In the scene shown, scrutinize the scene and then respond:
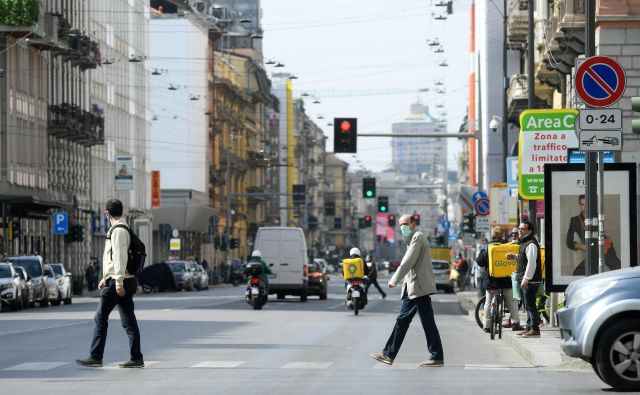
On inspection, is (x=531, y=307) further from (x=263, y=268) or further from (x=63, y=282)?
(x=63, y=282)

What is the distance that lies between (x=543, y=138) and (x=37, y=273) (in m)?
28.2

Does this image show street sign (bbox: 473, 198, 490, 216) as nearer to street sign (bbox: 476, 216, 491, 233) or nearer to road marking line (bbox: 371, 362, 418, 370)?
street sign (bbox: 476, 216, 491, 233)

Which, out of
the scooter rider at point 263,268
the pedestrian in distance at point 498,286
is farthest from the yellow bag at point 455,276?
the pedestrian in distance at point 498,286

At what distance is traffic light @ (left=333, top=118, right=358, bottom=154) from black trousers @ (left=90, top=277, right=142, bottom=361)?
87.5ft

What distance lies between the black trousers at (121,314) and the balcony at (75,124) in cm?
6072

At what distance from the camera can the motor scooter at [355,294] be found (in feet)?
140

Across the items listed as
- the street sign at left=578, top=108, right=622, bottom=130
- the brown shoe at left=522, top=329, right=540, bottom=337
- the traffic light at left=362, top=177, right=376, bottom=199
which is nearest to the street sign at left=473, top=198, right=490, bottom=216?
the traffic light at left=362, top=177, right=376, bottom=199

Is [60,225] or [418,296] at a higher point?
[60,225]

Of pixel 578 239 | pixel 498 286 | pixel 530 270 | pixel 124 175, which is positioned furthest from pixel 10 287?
pixel 124 175

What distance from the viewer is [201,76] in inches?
5032

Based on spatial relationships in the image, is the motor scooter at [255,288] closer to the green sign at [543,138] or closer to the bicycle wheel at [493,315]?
the bicycle wheel at [493,315]

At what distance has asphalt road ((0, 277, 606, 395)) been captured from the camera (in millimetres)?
16922

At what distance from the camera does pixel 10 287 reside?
47812 millimetres

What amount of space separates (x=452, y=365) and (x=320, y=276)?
39.7 m
